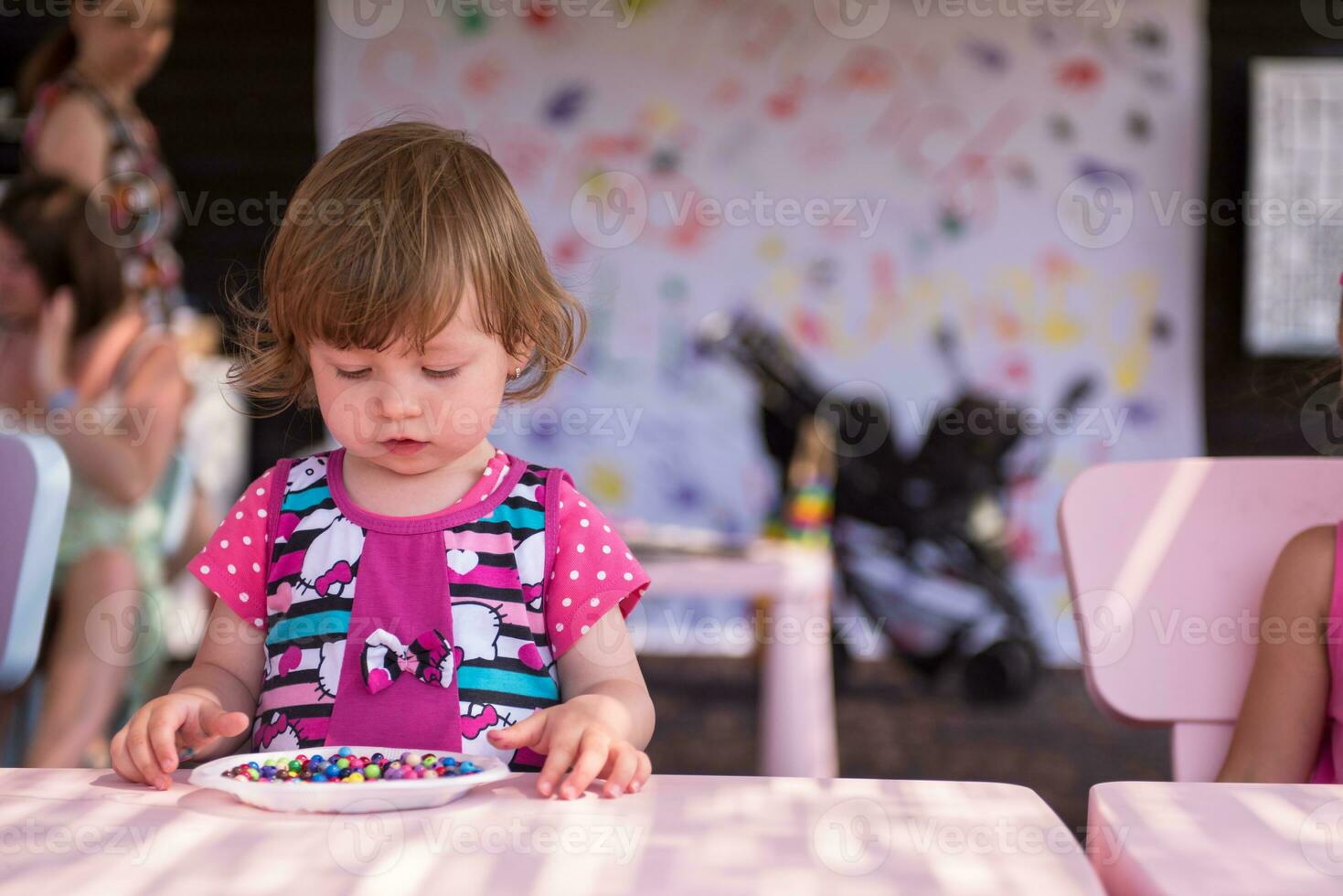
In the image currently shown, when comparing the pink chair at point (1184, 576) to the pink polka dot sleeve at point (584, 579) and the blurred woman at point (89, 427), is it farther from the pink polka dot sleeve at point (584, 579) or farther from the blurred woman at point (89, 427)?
the blurred woman at point (89, 427)

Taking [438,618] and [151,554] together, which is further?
[151,554]

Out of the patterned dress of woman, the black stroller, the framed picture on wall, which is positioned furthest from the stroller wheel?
the patterned dress of woman

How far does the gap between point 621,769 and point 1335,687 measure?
0.82m

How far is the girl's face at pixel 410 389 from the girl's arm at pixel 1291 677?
2.58 ft

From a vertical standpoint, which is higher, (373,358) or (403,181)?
(403,181)

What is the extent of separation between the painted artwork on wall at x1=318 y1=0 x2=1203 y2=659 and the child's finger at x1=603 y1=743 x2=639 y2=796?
12.8ft

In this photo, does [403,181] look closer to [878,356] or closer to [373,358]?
[373,358]

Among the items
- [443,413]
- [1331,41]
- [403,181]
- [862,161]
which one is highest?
[1331,41]

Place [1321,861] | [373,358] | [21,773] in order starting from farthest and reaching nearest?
[373,358], [21,773], [1321,861]

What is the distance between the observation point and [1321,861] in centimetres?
64

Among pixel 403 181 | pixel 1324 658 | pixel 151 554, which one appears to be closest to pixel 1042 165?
pixel 151 554

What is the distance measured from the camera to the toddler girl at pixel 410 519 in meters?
1.08

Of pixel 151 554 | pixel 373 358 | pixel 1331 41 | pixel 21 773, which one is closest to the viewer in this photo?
pixel 21 773

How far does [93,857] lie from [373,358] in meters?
0.51
